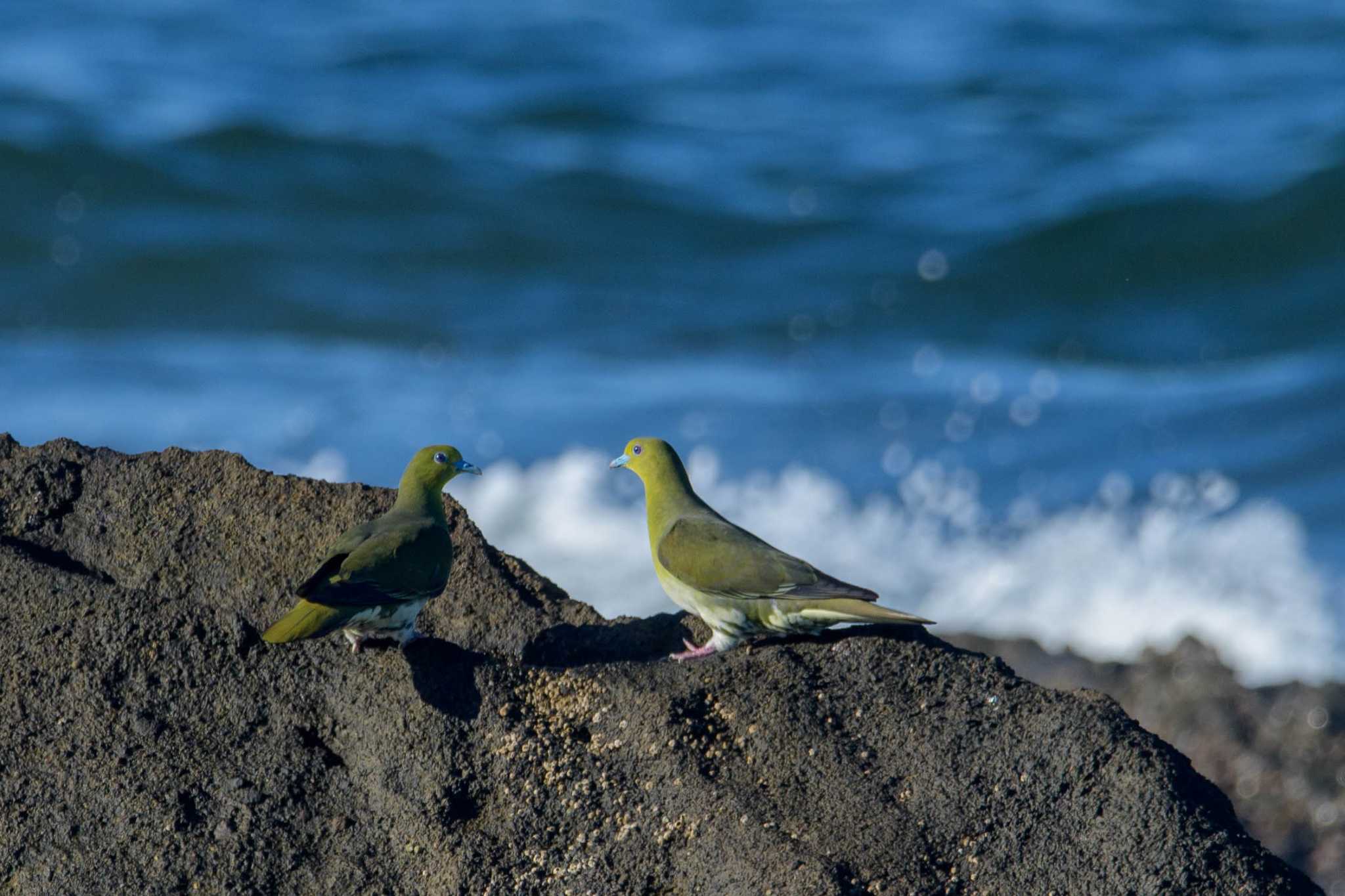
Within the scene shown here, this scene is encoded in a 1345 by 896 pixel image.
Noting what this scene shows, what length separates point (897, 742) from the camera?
3801 millimetres

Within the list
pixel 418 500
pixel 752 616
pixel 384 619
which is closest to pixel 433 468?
pixel 418 500

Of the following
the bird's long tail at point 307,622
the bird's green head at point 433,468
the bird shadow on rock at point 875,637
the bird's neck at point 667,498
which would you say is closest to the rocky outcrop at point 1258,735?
the bird's neck at point 667,498

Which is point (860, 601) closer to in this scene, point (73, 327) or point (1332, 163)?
point (73, 327)

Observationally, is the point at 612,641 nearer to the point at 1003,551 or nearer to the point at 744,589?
the point at 744,589

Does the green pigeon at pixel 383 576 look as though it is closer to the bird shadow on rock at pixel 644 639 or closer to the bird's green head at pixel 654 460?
the bird shadow on rock at pixel 644 639

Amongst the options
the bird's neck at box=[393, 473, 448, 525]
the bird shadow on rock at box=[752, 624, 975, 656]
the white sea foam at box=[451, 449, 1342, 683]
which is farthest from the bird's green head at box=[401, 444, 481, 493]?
the white sea foam at box=[451, 449, 1342, 683]

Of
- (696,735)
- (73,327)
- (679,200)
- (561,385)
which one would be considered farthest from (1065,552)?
(73,327)

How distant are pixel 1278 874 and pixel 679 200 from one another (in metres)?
13.0

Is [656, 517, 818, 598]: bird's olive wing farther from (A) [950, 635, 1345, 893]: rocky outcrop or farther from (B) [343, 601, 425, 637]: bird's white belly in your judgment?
(A) [950, 635, 1345, 893]: rocky outcrop

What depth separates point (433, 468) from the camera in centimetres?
465

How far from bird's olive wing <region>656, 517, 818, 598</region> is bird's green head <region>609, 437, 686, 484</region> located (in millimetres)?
360

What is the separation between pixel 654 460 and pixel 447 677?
Result: 164cm

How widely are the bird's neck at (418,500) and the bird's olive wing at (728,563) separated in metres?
0.70

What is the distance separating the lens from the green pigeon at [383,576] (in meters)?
3.79
